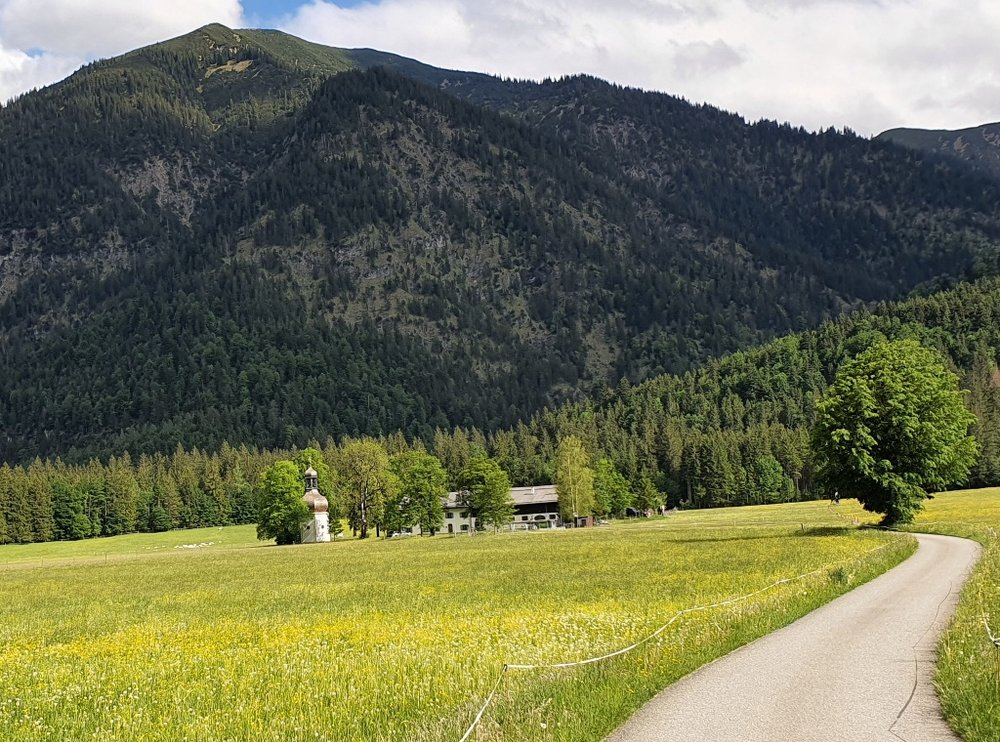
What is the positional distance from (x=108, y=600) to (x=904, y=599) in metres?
41.5

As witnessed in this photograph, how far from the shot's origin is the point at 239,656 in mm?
24859

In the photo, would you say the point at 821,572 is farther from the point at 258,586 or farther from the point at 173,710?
the point at 258,586

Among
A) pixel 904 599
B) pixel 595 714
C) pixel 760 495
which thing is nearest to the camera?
pixel 595 714

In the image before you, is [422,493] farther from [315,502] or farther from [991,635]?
[991,635]

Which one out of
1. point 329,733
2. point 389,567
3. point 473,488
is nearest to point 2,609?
point 389,567

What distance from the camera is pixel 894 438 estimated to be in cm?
6419

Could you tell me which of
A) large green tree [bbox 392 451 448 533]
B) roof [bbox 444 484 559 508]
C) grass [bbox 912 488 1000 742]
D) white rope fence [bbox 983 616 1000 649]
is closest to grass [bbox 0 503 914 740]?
grass [bbox 912 488 1000 742]

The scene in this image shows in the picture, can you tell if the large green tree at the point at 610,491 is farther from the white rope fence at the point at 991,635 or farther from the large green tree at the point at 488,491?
the white rope fence at the point at 991,635

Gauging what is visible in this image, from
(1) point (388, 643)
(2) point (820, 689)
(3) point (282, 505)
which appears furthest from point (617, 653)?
(3) point (282, 505)

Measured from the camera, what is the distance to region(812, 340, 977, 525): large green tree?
207 ft

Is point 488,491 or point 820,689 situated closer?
→ point 820,689

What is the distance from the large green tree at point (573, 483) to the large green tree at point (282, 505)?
42.2 meters

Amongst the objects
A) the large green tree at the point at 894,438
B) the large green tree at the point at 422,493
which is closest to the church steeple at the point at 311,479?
the large green tree at the point at 422,493

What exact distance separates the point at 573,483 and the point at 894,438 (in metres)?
80.9
